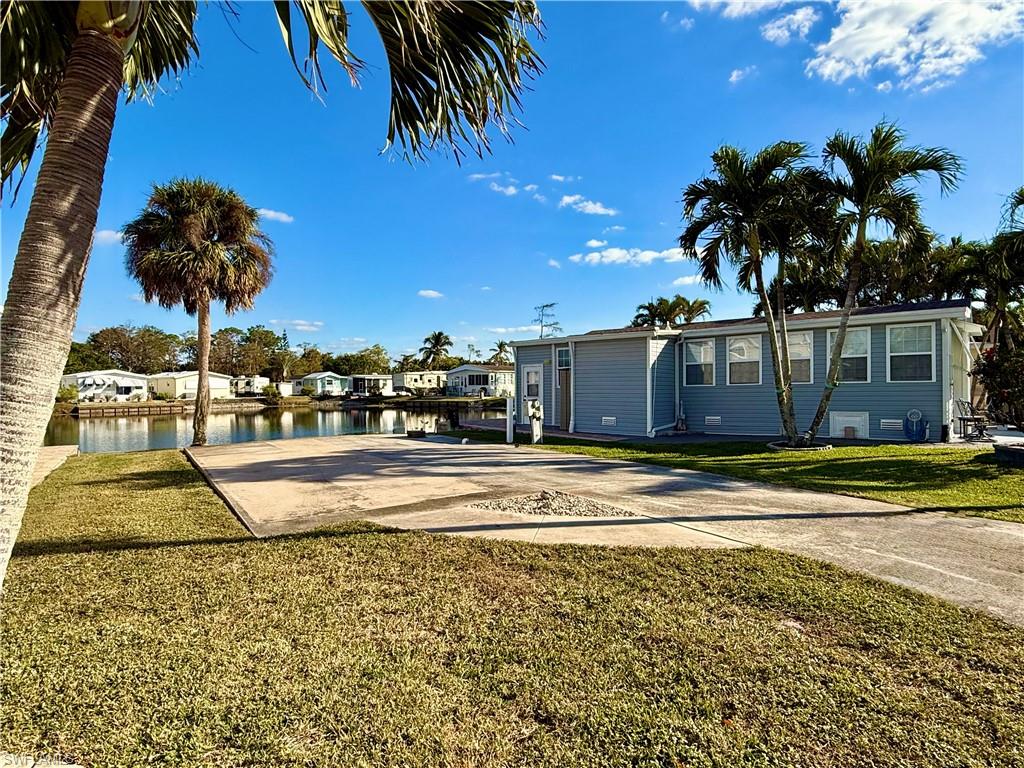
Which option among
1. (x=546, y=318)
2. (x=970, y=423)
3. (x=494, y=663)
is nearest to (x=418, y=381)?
(x=546, y=318)

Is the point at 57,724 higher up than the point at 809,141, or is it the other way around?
the point at 809,141

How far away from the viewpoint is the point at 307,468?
365 inches

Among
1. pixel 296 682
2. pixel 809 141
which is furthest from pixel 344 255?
pixel 296 682

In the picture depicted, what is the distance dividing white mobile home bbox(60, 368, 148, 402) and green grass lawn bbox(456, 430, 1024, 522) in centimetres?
4804

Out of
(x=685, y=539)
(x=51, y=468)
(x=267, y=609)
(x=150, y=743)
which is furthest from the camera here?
(x=51, y=468)

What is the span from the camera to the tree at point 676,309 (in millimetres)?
36812

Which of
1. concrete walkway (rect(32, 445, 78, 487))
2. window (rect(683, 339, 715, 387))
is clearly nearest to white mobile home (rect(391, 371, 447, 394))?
concrete walkway (rect(32, 445, 78, 487))

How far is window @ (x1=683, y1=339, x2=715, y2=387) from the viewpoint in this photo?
14385mm

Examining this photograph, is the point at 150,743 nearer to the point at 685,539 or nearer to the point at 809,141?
the point at 685,539

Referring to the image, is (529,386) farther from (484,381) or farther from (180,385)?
(180,385)

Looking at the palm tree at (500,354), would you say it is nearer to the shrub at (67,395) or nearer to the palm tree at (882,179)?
the shrub at (67,395)

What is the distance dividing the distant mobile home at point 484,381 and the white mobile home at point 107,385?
28.8 meters

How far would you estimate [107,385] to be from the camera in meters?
45.0

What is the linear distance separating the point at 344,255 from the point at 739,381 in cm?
2014
